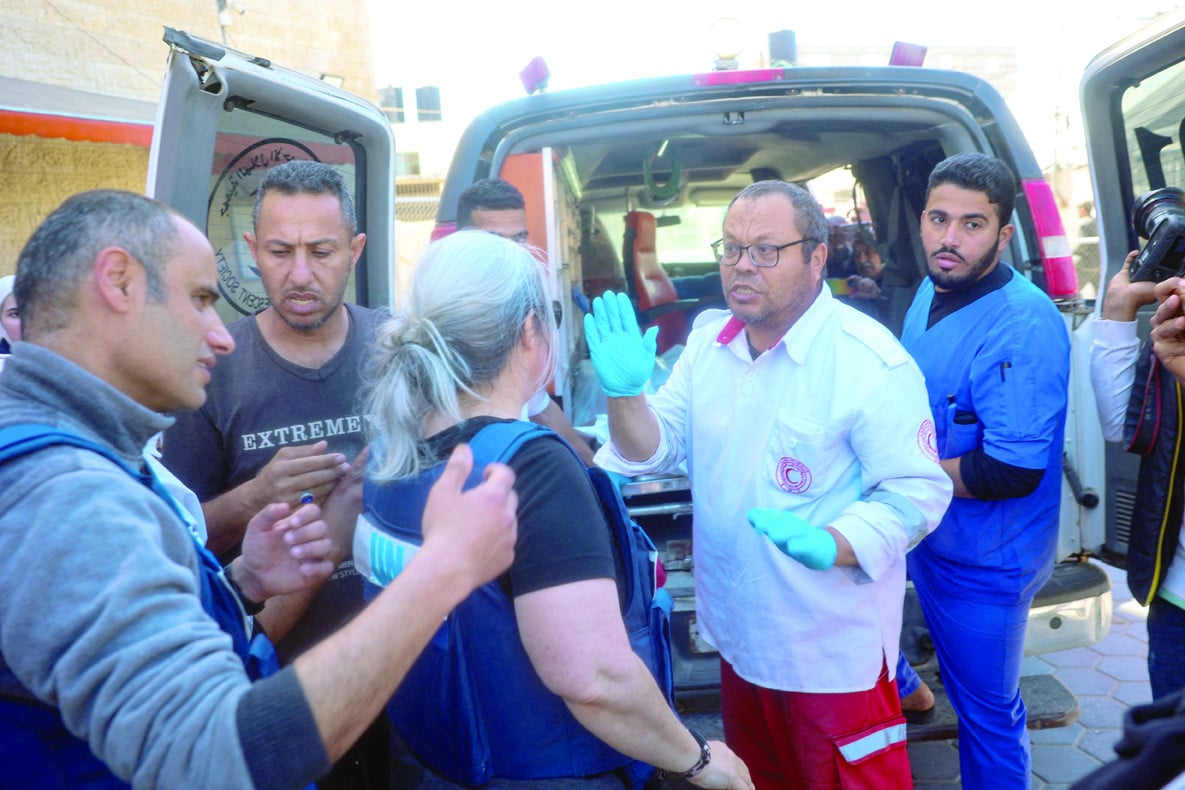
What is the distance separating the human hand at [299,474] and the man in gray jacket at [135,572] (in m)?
0.53

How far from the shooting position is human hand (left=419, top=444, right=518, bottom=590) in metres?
1.02

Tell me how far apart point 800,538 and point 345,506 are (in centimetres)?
89

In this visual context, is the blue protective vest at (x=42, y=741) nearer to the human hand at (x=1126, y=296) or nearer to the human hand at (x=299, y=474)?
the human hand at (x=299, y=474)

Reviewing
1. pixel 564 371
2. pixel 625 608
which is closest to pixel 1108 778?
pixel 625 608

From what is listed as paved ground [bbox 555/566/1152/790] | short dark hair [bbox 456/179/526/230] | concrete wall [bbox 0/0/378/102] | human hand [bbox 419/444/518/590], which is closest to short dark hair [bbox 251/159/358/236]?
short dark hair [bbox 456/179/526/230]

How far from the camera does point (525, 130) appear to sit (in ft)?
9.57

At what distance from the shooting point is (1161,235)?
207 cm

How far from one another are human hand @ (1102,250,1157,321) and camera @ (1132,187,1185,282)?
0.06 feet

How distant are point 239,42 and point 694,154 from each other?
6.30m

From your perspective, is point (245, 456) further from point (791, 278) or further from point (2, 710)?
point (791, 278)

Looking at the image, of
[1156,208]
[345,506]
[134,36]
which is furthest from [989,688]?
[134,36]

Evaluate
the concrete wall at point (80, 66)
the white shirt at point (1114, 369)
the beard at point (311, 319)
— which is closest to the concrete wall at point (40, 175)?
the concrete wall at point (80, 66)

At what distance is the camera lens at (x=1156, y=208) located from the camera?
7.03ft

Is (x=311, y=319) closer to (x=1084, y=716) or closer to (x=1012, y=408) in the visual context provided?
(x=1012, y=408)
